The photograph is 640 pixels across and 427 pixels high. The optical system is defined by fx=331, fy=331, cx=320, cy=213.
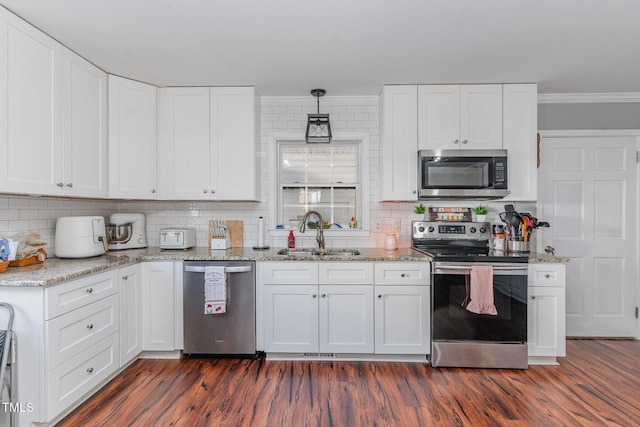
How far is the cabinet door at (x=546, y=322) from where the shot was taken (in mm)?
2605

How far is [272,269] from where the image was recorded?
271 cm

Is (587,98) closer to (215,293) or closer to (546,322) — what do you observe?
(546,322)

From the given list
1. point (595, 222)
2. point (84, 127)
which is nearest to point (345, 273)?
point (84, 127)

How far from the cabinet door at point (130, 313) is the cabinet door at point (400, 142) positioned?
221cm

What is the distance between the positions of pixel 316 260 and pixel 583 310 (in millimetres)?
2749

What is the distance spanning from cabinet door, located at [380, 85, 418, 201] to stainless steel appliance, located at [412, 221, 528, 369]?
0.74 m

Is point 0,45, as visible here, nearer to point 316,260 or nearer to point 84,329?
point 84,329

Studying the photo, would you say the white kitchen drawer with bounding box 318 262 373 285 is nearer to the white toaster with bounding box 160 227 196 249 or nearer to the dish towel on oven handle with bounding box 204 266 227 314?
the dish towel on oven handle with bounding box 204 266 227 314

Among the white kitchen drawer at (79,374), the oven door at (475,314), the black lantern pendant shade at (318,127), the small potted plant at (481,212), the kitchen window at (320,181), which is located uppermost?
the black lantern pendant shade at (318,127)

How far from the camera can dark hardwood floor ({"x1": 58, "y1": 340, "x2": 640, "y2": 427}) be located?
1968 mm

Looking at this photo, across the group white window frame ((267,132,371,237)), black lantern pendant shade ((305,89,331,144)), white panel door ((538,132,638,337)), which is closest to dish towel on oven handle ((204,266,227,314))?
white window frame ((267,132,371,237))

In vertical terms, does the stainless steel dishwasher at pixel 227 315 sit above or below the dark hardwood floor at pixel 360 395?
above

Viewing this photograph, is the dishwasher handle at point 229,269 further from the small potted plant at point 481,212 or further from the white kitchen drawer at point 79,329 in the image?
the small potted plant at point 481,212

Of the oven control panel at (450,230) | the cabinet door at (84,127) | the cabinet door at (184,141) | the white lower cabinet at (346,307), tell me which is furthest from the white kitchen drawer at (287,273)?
the cabinet door at (84,127)
